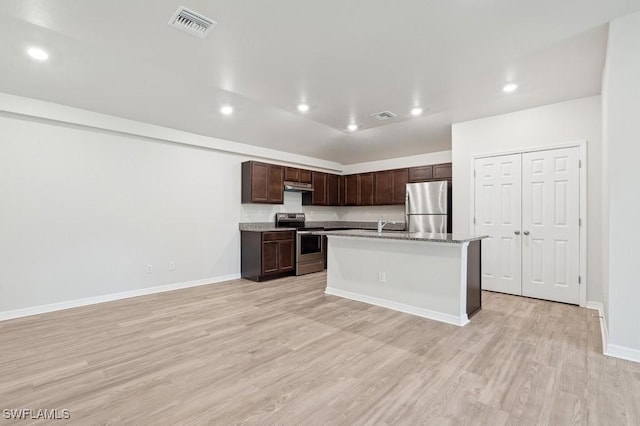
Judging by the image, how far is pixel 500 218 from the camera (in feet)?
14.6

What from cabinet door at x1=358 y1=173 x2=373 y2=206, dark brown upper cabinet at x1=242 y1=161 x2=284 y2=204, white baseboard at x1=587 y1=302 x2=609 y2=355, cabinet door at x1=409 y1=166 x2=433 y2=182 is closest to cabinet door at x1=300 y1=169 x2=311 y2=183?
dark brown upper cabinet at x1=242 y1=161 x2=284 y2=204

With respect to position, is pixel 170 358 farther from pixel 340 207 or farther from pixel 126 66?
pixel 340 207

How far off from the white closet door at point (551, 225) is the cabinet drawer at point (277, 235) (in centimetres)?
383

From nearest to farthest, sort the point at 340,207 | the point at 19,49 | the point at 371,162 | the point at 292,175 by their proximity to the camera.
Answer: the point at 19,49, the point at 292,175, the point at 371,162, the point at 340,207

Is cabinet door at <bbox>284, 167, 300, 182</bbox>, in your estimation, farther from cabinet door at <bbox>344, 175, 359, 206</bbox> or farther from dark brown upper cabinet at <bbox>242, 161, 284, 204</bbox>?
cabinet door at <bbox>344, 175, 359, 206</bbox>

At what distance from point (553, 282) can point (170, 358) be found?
4.68 m

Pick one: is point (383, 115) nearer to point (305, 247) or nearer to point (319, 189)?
point (319, 189)

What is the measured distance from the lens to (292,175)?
20.8 feet

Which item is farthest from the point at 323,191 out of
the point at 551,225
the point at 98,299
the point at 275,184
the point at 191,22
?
the point at 191,22

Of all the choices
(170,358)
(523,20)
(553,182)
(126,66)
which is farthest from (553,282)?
(126,66)

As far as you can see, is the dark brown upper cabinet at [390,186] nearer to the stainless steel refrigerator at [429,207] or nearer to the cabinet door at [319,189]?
the stainless steel refrigerator at [429,207]

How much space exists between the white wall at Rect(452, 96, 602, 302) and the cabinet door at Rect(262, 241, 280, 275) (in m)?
3.14

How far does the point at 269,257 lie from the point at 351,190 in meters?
2.90

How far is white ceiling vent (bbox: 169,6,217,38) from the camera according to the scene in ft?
7.52
